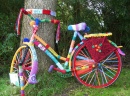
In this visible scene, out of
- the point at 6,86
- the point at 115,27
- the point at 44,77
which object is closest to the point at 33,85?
the point at 44,77

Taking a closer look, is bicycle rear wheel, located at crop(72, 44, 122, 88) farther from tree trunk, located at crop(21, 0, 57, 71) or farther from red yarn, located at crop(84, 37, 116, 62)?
tree trunk, located at crop(21, 0, 57, 71)

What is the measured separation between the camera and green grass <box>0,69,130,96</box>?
4680mm

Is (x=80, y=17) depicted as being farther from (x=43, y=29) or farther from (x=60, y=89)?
(x=60, y=89)

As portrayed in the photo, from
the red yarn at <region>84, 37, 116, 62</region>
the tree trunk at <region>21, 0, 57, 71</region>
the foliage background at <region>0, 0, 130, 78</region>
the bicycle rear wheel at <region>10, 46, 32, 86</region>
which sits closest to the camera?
the red yarn at <region>84, 37, 116, 62</region>

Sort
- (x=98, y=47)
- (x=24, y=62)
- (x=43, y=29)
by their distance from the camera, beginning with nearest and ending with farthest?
(x=98, y=47) → (x=24, y=62) → (x=43, y=29)

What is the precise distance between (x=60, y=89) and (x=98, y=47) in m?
0.97

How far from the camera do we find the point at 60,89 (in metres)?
4.82

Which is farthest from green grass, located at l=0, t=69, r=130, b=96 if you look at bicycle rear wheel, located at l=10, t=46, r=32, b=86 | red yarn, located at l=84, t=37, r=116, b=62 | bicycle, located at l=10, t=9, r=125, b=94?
red yarn, located at l=84, t=37, r=116, b=62

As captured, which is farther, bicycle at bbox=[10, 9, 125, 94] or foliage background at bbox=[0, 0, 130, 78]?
foliage background at bbox=[0, 0, 130, 78]

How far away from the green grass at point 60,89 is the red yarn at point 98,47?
0.55m

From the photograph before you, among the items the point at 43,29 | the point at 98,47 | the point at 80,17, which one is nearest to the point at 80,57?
the point at 98,47

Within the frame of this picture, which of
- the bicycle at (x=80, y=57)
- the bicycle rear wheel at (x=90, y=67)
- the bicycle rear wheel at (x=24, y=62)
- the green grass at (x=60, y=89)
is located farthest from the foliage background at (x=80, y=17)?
the bicycle rear wheel at (x=90, y=67)

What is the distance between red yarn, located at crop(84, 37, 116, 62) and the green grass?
55 cm

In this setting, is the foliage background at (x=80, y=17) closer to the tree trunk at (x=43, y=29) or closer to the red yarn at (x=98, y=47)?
the tree trunk at (x=43, y=29)
